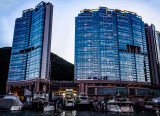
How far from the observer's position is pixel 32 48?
172m

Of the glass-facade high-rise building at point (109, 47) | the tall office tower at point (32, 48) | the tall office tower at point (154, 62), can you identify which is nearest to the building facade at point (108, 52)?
the glass-facade high-rise building at point (109, 47)

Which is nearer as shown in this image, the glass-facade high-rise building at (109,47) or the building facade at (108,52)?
the building facade at (108,52)

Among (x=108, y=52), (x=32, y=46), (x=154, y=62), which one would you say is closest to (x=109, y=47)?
(x=108, y=52)

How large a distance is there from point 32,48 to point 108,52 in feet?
267

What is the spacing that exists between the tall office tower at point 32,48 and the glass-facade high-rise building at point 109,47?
103 ft

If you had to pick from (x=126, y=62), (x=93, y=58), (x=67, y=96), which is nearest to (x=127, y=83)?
(x=126, y=62)

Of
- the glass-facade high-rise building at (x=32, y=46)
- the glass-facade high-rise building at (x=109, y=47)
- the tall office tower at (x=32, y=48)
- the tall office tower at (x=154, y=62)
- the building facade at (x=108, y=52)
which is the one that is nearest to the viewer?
the building facade at (x=108, y=52)

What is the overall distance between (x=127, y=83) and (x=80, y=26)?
72275 mm

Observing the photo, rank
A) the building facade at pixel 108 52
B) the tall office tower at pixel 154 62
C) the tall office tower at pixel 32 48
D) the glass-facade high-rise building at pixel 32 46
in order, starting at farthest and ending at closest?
the tall office tower at pixel 154 62 < the glass-facade high-rise building at pixel 32 46 < the tall office tower at pixel 32 48 < the building facade at pixel 108 52

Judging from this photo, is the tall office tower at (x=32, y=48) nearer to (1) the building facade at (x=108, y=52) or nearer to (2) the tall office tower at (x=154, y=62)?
(1) the building facade at (x=108, y=52)

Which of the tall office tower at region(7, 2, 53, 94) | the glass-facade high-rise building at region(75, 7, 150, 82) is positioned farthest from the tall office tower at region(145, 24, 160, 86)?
the tall office tower at region(7, 2, 53, 94)

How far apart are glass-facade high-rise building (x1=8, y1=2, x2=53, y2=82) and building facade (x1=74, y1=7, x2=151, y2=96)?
30841mm

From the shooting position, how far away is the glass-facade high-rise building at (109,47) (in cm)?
14988

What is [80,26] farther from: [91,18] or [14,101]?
[14,101]
